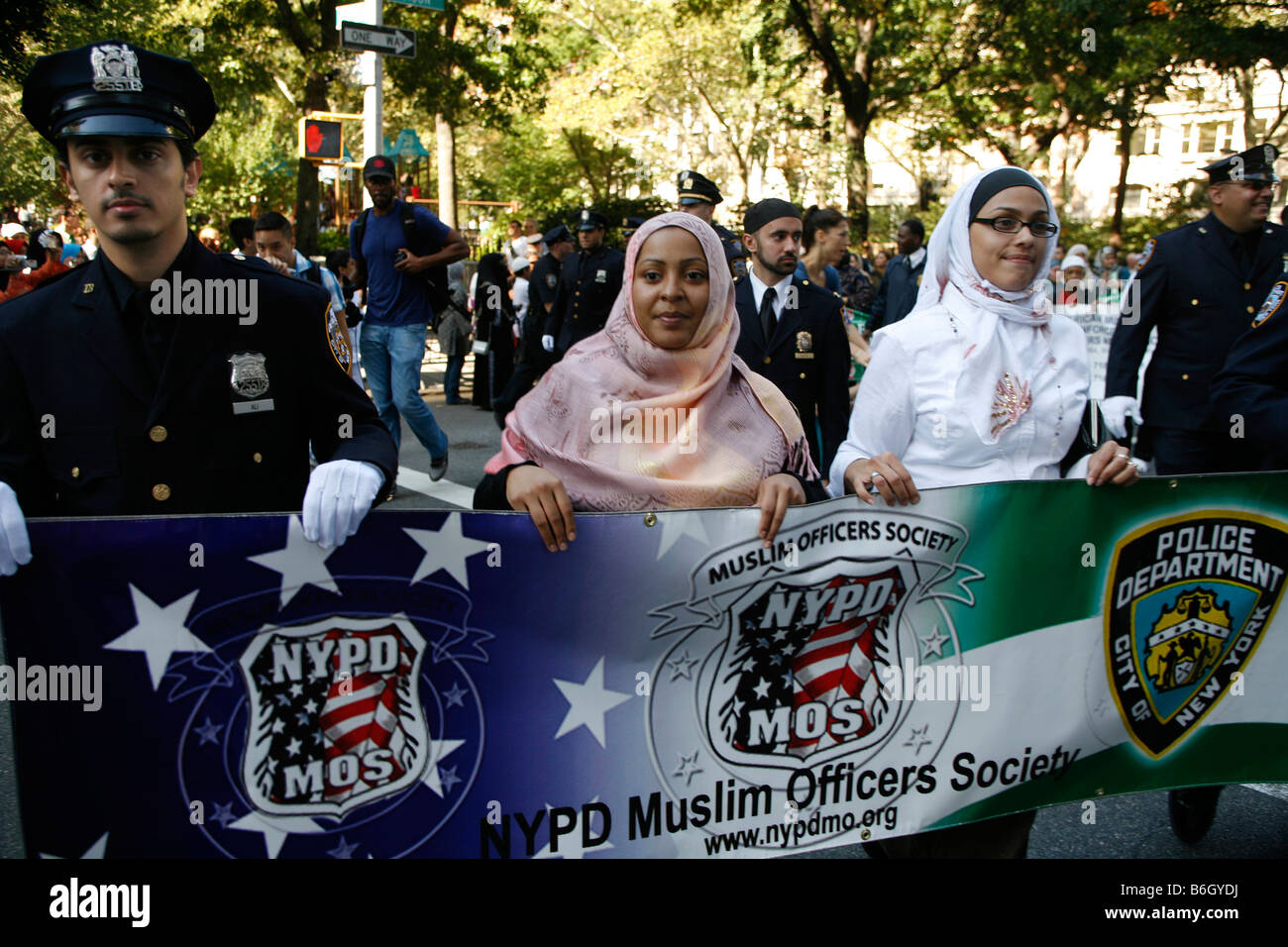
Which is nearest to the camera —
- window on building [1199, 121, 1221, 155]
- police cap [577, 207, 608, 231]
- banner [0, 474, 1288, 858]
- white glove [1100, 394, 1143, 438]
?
banner [0, 474, 1288, 858]

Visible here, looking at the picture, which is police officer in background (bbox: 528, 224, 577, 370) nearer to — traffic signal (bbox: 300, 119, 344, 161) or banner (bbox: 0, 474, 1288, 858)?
traffic signal (bbox: 300, 119, 344, 161)

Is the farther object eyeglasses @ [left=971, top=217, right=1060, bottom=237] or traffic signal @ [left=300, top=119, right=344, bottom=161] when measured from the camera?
traffic signal @ [left=300, top=119, right=344, bottom=161]

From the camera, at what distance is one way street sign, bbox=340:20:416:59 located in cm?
1133

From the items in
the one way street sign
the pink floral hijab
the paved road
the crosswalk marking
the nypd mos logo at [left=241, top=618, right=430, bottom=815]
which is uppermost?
the one way street sign

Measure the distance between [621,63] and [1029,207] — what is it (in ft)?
119

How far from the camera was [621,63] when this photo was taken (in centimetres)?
3706

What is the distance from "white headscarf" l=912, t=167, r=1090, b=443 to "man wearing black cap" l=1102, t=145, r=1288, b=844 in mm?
2450

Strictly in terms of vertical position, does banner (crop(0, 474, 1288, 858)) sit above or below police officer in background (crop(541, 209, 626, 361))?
below

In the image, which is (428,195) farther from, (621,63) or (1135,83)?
(1135,83)

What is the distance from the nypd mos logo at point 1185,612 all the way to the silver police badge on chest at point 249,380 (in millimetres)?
2253

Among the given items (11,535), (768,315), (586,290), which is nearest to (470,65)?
(586,290)

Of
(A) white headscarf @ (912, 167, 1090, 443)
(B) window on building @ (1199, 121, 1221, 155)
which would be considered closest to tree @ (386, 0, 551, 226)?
(A) white headscarf @ (912, 167, 1090, 443)

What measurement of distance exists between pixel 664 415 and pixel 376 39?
33.0 feet

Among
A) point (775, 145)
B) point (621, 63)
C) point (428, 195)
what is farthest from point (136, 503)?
point (428, 195)
